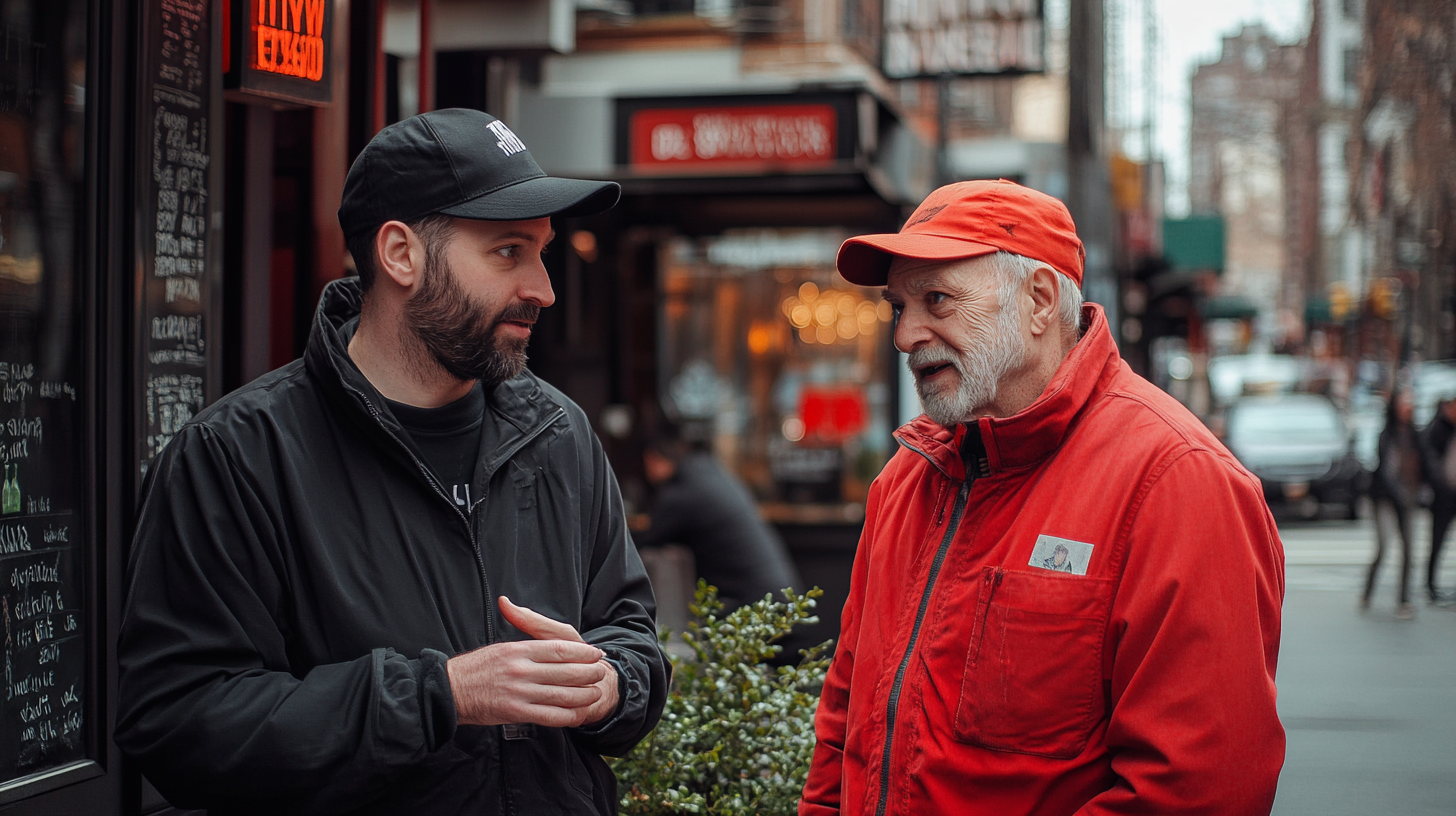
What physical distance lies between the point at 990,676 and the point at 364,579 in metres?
1.02

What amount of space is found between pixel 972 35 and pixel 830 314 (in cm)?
337

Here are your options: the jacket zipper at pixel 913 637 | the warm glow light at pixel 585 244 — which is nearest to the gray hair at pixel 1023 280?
the jacket zipper at pixel 913 637

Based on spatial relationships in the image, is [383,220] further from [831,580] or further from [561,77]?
[561,77]

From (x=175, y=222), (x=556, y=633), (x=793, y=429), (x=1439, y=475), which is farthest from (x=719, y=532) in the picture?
(x=1439, y=475)

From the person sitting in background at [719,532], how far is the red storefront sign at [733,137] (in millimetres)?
1929

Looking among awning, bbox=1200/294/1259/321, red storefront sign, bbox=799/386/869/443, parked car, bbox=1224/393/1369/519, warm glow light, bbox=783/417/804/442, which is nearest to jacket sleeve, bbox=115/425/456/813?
red storefront sign, bbox=799/386/869/443

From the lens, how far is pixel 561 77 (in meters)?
11.9

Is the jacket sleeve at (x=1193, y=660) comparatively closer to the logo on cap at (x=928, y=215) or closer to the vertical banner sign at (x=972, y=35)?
the logo on cap at (x=928, y=215)

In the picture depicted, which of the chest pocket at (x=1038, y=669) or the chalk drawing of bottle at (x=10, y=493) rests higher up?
the chalk drawing of bottle at (x=10, y=493)

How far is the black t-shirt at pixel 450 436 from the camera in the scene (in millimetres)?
2303

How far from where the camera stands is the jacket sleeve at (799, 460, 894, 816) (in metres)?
2.54

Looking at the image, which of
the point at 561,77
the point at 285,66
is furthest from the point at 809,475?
the point at 285,66

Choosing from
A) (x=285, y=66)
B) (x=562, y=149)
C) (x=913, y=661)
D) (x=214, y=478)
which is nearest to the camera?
(x=214, y=478)

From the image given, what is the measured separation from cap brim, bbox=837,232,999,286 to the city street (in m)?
2.06
